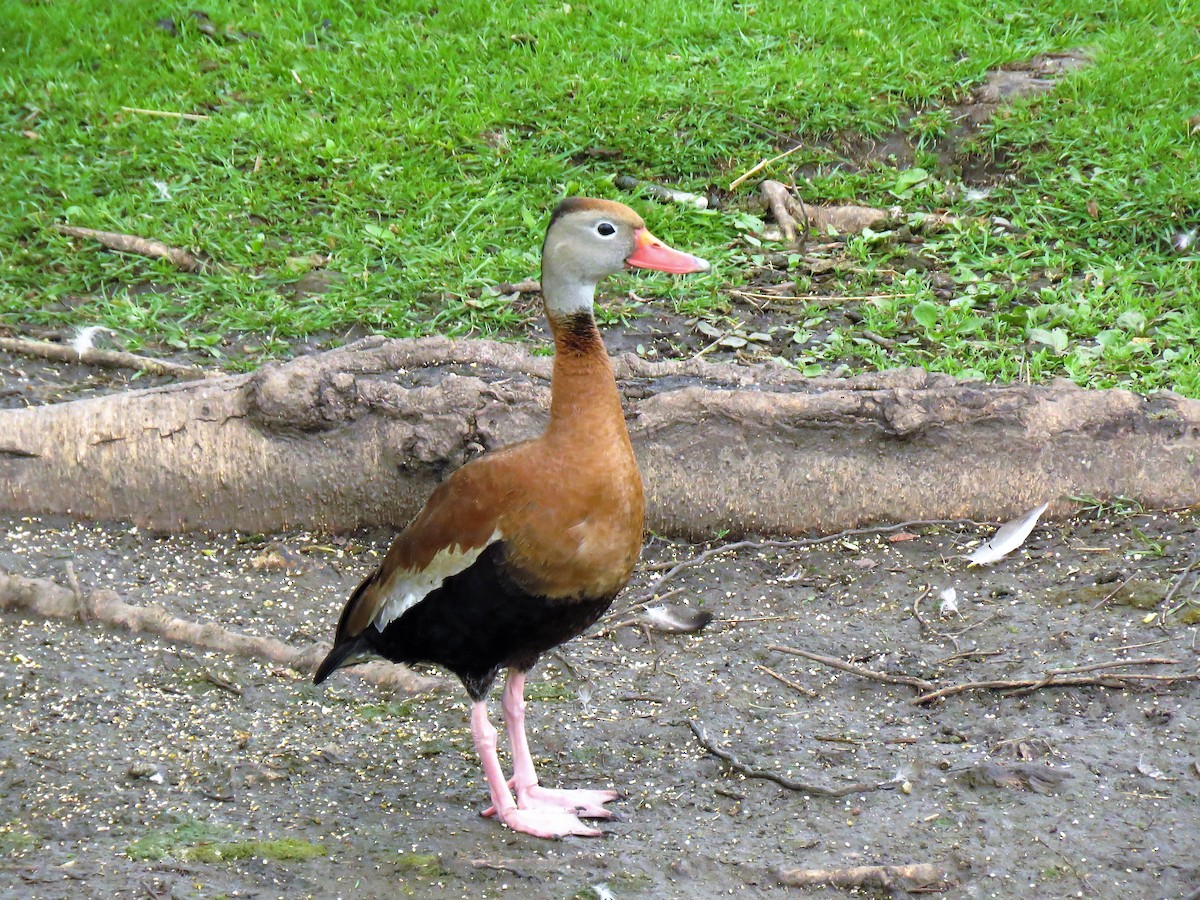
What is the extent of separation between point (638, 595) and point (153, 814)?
1.76 m

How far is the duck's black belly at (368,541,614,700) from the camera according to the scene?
10.6 feet

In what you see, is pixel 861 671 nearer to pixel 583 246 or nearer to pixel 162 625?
pixel 583 246

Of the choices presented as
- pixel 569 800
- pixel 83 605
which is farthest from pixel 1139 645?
pixel 83 605

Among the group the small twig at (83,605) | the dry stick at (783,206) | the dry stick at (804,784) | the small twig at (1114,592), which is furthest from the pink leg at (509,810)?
the dry stick at (783,206)

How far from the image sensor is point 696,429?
4.65 m

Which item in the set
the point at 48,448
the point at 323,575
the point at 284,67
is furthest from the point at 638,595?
the point at 284,67

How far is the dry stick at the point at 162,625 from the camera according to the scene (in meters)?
4.05

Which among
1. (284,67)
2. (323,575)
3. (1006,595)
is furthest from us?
(284,67)

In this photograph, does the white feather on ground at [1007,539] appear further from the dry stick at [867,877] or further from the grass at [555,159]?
the dry stick at [867,877]

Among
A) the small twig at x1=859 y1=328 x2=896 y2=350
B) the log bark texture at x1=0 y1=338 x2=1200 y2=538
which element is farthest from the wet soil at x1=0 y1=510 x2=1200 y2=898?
the small twig at x1=859 y1=328 x2=896 y2=350

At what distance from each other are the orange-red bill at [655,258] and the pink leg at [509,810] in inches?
47.1

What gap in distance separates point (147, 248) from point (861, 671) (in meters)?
4.34

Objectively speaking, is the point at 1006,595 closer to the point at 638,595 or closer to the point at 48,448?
the point at 638,595

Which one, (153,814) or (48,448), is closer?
→ (153,814)
